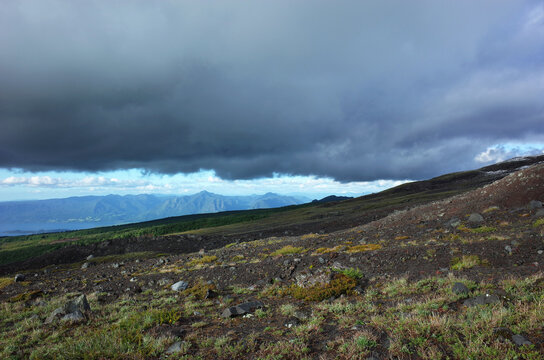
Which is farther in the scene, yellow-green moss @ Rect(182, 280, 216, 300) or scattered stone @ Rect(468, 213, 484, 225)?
scattered stone @ Rect(468, 213, 484, 225)

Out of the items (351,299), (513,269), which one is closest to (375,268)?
(351,299)

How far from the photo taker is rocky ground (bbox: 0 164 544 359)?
21.7 feet

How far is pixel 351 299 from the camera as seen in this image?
37.1 feet

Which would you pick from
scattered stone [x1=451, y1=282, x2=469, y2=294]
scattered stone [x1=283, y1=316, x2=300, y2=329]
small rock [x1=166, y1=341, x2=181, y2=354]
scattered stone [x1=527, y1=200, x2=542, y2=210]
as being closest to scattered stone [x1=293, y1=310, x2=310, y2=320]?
scattered stone [x1=283, y1=316, x2=300, y2=329]

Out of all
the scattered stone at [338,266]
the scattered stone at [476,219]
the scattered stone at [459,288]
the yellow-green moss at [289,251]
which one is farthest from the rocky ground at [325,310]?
the yellow-green moss at [289,251]

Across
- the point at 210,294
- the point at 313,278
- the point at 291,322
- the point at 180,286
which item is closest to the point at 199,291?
the point at 210,294

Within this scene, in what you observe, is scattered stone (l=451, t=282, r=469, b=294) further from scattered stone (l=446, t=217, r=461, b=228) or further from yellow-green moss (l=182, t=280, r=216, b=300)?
scattered stone (l=446, t=217, r=461, b=228)

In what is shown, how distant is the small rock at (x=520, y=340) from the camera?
18.9 feet

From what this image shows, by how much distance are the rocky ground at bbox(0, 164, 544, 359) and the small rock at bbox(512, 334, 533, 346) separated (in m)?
0.04

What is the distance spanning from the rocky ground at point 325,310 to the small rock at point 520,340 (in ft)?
0.12

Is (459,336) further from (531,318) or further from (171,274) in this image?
(171,274)

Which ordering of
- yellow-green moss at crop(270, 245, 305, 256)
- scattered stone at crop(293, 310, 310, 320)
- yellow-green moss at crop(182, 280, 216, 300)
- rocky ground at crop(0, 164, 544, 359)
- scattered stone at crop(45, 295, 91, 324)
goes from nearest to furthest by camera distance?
rocky ground at crop(0, 164, 544, 359), scattered stone at crop(293, 310, 310, 320), scattered stone at crop(45, 295, 91, 324), yellow-green moss at crop(182, 280, 216, 300), yellow-green moss at crop(270, 245, 305, 256)

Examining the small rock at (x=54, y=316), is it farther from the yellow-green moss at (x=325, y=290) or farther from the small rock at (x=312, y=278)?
the small rock at (x=312, y=278)

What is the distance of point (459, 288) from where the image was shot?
9.56 metres
